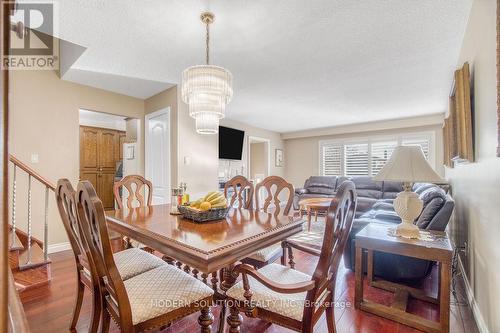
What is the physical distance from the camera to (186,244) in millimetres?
1153

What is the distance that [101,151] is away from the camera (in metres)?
5.64

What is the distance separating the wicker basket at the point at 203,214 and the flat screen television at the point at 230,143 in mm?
3801

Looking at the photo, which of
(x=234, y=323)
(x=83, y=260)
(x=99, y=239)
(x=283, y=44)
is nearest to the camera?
(x=99, y=239)

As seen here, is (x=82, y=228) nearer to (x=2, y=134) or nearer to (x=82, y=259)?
(x=82, y=259)

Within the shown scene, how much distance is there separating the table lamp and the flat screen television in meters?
4.04

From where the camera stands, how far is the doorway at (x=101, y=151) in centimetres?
540

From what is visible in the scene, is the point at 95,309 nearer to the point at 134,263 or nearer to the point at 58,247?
the point at 134,263

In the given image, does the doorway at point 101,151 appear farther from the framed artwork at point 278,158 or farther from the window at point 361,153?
the window at point 361,153

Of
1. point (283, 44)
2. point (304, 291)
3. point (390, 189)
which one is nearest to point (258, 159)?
point (390, 189)

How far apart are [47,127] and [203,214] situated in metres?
2.90

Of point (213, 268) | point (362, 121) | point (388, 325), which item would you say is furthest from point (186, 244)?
point (362, 121)

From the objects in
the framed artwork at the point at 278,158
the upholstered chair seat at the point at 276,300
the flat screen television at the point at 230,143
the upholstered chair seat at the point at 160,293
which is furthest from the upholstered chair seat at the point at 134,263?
the framed artwork at the point at 278,158

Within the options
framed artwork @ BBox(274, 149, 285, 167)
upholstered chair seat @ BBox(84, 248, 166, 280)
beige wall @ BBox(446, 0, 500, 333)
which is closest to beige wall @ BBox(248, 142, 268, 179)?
framed artwork @ BBox(274, 149, 285, 167)

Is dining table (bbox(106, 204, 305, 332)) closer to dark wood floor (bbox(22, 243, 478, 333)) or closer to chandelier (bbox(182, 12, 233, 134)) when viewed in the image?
dark wood floor (bbox(22, 243, 478, 333))
